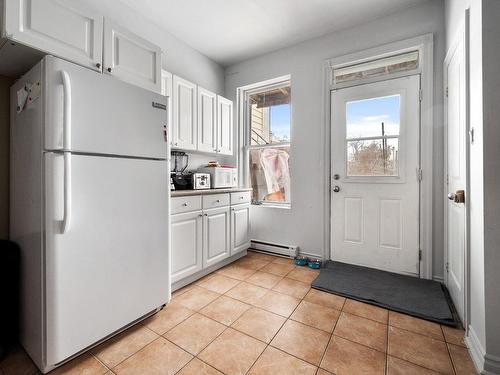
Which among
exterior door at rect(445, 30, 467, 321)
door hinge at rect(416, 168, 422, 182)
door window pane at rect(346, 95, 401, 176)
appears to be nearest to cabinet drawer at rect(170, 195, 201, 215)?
door window pane at rect(346, 95, 401, 176)

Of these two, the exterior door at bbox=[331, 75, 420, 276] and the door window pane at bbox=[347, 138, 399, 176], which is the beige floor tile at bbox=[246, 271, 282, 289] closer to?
the exterior door at bbox=[331, 75, 420, 276]

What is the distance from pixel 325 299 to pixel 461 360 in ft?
2.97

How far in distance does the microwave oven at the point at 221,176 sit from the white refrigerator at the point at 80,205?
1195 millimetres

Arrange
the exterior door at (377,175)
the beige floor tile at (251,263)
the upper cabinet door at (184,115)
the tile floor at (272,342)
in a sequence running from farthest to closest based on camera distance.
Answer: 1. the beige floor tile at (251,263)
2. the upper cabinet door at (184,115)
3. the exterior door at (377,175)
4. the tile floor at (272,342)

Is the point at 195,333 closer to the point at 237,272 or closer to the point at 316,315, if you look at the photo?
the point at 316,315

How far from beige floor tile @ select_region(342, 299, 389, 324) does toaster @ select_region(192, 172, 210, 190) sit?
1.85 m

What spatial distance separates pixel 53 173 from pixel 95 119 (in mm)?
387

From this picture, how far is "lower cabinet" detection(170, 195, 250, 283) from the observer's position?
219 centimetres

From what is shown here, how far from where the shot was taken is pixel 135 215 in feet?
5.36

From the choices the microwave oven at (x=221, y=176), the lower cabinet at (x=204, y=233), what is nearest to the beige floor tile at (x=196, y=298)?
the lower cabinet at (x=204, y=233)

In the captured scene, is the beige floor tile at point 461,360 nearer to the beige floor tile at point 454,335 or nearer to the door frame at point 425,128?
the beige floor tile at point 454,335

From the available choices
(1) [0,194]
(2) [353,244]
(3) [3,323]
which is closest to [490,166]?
(2) [353,244]

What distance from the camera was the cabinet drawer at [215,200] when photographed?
2516 mm

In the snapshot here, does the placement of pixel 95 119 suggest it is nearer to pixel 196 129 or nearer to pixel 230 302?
pixel 196 129
